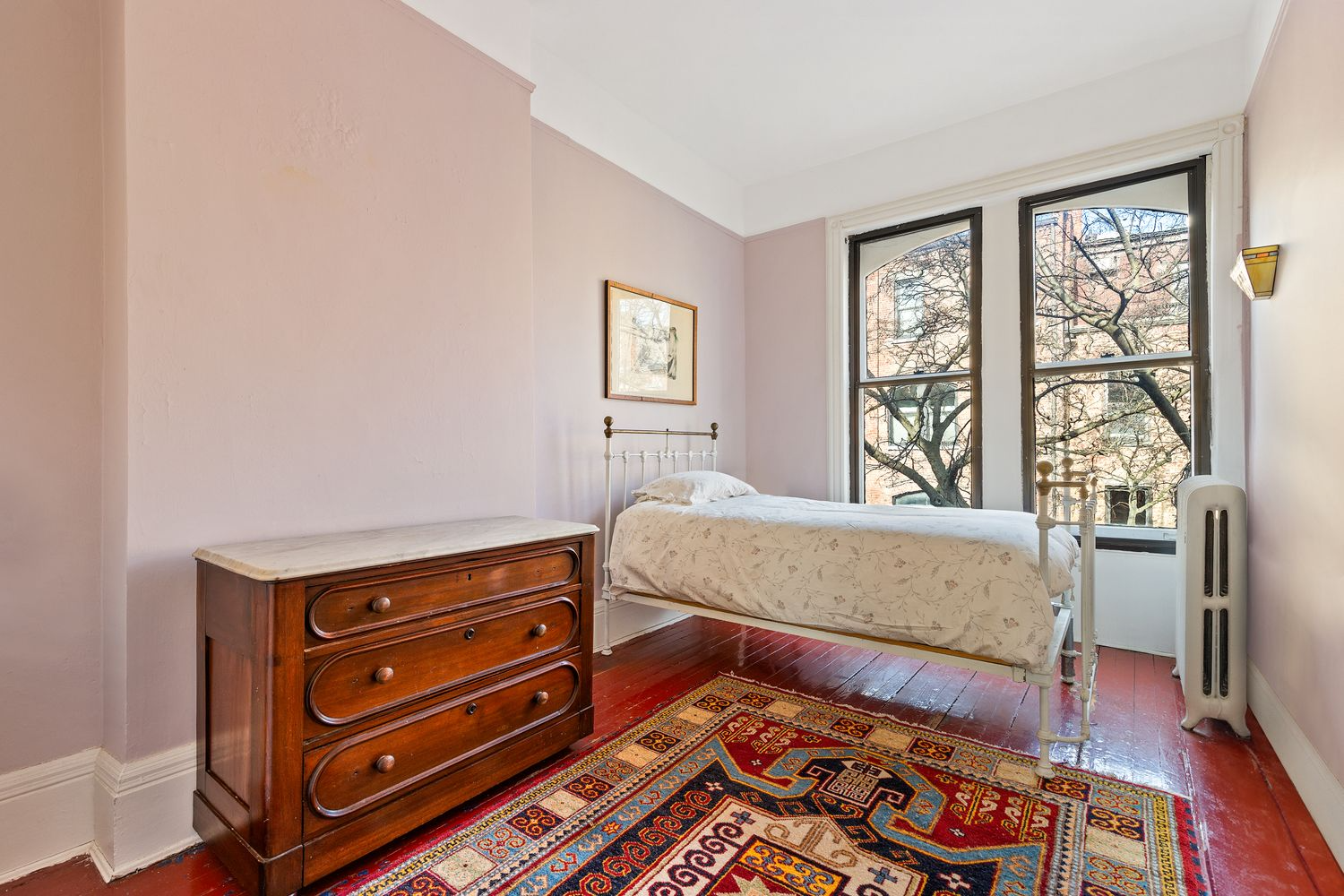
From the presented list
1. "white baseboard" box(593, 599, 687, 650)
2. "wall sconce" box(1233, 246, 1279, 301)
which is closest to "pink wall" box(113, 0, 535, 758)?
"white baseboard" box(593, 599, 687, 650)

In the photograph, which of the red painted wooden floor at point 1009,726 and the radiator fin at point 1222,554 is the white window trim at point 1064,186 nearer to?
the radiator fin at point 1222,554

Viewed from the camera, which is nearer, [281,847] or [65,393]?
[281,847]

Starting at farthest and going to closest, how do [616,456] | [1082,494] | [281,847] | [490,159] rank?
[616,456], [490,159], [1082,494], [281,847]

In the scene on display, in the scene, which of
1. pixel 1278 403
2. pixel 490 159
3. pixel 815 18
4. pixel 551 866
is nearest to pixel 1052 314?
pixel 1278 403

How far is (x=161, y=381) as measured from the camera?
1711 mm

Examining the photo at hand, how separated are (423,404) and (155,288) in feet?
2.78

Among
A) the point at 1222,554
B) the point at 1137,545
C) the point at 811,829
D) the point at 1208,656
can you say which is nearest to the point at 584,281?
the point at 811,829

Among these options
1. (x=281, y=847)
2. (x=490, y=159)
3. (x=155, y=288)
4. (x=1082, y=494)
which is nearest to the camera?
(x=281, y=847)

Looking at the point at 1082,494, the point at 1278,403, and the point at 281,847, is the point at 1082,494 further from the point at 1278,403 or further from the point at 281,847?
the point at 281,847

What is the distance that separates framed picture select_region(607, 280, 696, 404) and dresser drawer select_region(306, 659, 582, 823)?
1.82 meters

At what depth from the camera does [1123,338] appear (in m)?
3.44

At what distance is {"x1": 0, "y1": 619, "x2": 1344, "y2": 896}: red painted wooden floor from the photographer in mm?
1567

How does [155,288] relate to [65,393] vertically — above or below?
above

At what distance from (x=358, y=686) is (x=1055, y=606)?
102 inches
